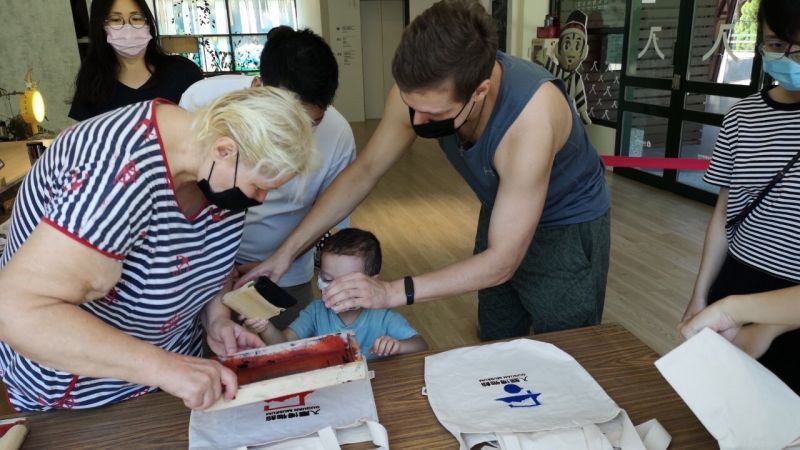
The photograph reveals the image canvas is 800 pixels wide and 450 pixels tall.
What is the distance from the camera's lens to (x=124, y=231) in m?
A: 0.92

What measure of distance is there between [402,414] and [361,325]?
22.4 inches

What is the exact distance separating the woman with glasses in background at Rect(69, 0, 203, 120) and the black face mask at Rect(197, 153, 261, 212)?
69.9 inches

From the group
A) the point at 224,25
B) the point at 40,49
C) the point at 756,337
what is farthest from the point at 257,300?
the point at 224,25

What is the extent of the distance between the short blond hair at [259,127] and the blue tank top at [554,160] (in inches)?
21.5

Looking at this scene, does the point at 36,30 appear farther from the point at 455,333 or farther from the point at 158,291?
the point at 158,291

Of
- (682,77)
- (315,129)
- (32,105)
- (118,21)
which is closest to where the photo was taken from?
(315,129)

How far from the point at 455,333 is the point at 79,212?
2.40 metres

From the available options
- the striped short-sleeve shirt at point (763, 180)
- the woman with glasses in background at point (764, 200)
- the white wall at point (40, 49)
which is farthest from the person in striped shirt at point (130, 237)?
the white wall at point (40, 49)

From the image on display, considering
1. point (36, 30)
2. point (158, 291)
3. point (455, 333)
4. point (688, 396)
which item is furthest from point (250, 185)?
point (36, 30)

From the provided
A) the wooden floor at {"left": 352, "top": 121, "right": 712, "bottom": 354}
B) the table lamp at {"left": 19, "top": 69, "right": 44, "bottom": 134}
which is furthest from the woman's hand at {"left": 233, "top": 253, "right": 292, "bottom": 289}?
the table lamp at {"left": 19, "top": 69, "right": 44, "bottom": 134}

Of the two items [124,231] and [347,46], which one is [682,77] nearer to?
[124,231]

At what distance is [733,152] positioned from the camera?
1.53 m

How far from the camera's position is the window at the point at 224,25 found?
910cm

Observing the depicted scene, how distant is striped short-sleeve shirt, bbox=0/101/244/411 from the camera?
0.89 m
